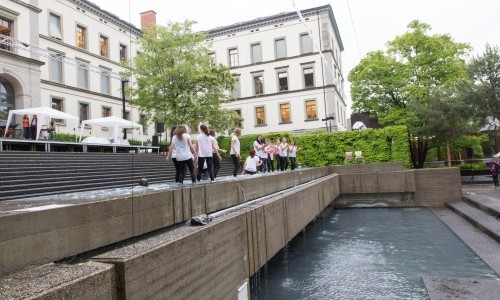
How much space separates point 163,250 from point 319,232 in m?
11.9

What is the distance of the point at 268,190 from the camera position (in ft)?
34.0

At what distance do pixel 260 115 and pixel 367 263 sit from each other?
3436 cm

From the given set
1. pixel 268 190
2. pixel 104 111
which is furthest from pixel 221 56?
pixel 268 190

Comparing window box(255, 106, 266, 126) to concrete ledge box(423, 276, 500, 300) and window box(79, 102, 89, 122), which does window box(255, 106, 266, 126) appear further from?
concrete ledge box(423, 276, 500, 300)

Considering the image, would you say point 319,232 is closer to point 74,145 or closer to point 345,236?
point 345,236

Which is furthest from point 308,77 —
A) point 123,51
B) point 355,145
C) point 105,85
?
point 105,85

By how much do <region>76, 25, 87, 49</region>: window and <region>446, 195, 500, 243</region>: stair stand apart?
31978 mm

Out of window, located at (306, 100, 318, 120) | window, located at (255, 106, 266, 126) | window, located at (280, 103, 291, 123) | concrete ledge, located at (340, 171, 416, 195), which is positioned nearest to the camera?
concrete ledge, located at (340, 171, 416, 195)

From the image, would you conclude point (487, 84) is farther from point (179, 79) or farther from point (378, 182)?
point (179, 79)

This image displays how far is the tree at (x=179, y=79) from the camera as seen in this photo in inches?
1084

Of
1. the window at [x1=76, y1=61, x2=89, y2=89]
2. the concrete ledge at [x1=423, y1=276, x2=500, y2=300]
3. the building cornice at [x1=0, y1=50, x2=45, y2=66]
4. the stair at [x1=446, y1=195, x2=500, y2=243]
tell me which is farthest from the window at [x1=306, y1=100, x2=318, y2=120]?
the concrete ledge at [x1=423, y1=276, x2=500, y2=300]

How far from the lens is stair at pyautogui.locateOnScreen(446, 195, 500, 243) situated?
37.6 ft

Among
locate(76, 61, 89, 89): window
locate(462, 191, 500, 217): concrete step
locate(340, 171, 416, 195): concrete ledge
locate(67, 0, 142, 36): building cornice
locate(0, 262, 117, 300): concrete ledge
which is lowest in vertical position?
locate(462, 191, 500, 217): concrete step

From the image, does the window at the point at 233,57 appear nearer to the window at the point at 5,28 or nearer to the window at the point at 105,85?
the window at the point at 105,85
